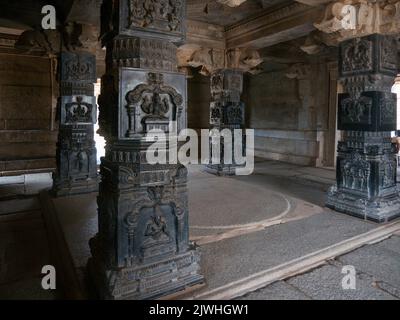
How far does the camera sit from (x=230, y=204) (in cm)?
440

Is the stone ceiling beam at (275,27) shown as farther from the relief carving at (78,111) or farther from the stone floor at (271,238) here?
the relief carving at (78,111)

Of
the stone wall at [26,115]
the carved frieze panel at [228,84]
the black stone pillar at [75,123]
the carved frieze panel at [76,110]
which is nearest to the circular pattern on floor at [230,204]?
the black stone pillar at [75,123]

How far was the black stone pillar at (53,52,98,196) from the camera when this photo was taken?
4.79 metres

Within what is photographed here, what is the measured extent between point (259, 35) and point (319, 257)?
14.2ft

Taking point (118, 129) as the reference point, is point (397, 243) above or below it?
below

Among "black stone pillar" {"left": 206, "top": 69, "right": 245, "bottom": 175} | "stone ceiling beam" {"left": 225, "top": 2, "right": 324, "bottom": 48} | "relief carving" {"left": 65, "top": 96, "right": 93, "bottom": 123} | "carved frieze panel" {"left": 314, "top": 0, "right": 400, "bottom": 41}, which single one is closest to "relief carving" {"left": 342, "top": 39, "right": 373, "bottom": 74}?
"carved frieze panel" {"left": 314, "top": 0, "right": 400, "bottom": 41}

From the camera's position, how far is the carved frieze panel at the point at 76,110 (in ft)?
15.9

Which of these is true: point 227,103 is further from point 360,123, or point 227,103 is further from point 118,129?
point 118,129

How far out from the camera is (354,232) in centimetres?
332

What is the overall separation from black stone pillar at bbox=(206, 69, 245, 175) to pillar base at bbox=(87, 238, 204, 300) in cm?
464

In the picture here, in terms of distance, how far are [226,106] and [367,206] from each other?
374cm

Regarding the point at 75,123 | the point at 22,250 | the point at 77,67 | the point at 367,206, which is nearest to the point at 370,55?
the point at 367,206

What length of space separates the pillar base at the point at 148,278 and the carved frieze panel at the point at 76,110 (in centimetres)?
321
